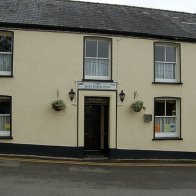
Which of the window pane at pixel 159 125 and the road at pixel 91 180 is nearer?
the road at pixel 91 180

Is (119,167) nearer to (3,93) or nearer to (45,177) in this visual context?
(45,177)

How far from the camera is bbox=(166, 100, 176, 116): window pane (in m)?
20.2

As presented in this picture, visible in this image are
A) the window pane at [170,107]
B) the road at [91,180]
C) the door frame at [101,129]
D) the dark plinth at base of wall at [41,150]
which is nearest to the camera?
the road at [91,180]

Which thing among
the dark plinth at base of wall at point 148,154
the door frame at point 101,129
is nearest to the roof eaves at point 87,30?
the door frame at point 101,129

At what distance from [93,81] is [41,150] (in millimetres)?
3908

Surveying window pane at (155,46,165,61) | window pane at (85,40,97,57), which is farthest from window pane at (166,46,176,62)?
window pane at (85,40,97,57)

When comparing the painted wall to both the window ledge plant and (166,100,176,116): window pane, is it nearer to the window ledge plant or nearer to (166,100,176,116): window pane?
the window ledge plant

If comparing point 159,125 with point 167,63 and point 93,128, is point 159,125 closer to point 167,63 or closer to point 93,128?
point 167,63

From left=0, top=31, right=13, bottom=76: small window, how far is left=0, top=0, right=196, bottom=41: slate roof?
65cm

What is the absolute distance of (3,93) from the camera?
17.9m

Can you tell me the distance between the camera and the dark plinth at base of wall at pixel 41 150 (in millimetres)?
17750

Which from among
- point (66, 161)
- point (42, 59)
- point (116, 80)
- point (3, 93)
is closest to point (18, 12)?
point (42, 59)

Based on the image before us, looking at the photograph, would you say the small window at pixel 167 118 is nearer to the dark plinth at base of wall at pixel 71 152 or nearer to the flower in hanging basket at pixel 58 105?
the dark plinth at base of wall at pixel 71 152

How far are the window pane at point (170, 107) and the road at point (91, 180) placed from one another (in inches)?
141
